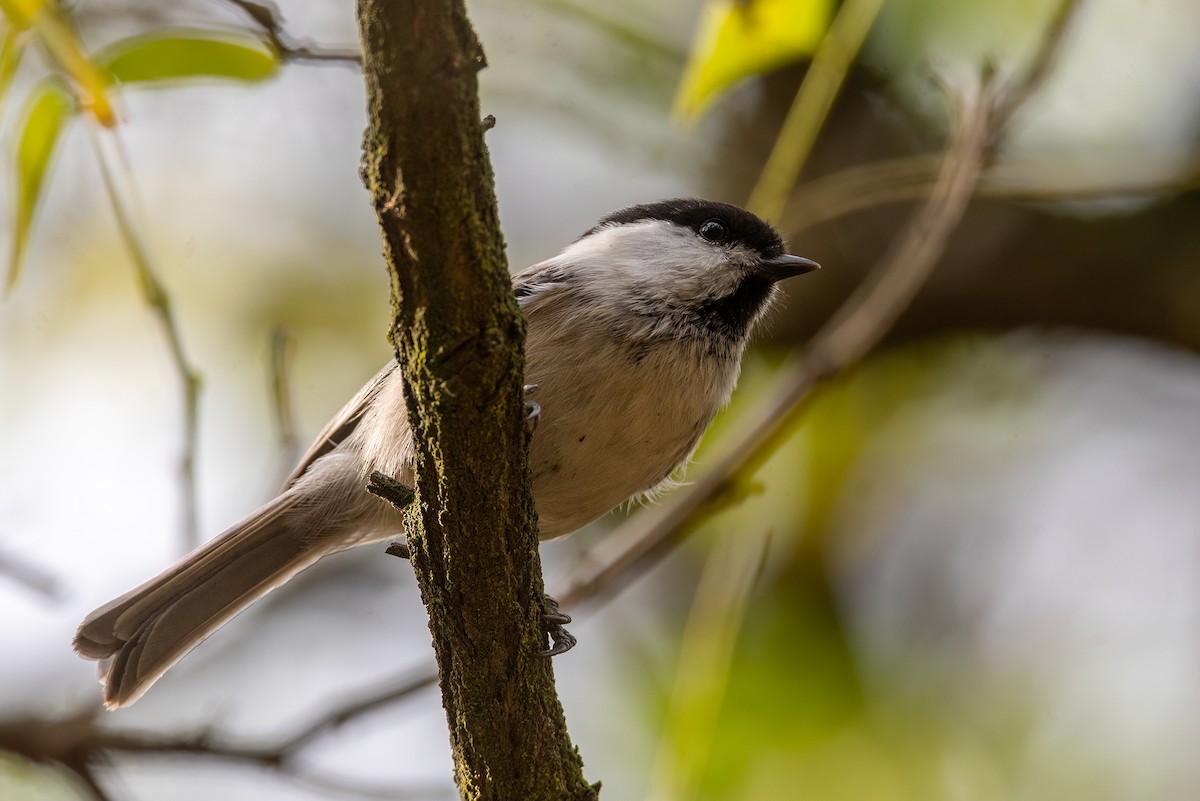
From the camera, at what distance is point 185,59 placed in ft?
6.33

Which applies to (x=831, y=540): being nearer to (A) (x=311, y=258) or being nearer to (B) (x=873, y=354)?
(B) (x=873, y=354)

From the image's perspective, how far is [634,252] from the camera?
2.58m

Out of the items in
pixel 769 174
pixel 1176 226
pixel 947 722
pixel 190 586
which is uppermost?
pixel 1176 226

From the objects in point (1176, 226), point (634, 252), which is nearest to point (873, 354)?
point (1176, 226)

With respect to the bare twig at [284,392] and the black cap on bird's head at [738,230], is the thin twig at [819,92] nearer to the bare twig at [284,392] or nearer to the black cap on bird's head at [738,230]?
the black cap on bird's head at [738,230]

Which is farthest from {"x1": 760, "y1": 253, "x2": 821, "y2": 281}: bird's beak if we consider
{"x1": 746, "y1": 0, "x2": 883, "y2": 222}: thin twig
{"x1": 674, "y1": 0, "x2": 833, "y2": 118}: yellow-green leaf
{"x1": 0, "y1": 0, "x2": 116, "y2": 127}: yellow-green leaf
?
{"x1": 0, "y1": 0, "x2": 116, "y2": 127}: yellow-green leaf

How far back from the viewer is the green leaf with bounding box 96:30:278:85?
192 cm

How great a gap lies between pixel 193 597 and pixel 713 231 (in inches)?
57.8

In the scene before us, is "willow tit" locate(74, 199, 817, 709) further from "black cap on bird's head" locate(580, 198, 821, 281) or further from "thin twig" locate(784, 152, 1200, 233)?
"thin twig" locate(784, 152, 1200, 233)

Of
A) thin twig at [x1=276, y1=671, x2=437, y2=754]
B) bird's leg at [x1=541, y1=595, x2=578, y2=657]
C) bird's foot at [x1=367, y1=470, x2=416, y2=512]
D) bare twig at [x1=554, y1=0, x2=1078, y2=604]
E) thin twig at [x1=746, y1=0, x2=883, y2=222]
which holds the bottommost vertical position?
bird's leg at [x1=541, y1=595, x2=578, y2=657]

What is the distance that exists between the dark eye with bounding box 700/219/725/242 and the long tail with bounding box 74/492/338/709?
3.75 ft

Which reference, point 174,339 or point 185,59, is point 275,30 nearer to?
point 185,59

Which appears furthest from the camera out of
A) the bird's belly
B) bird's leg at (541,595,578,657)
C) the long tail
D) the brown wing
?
the brown wing

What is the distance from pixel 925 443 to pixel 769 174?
199cm
